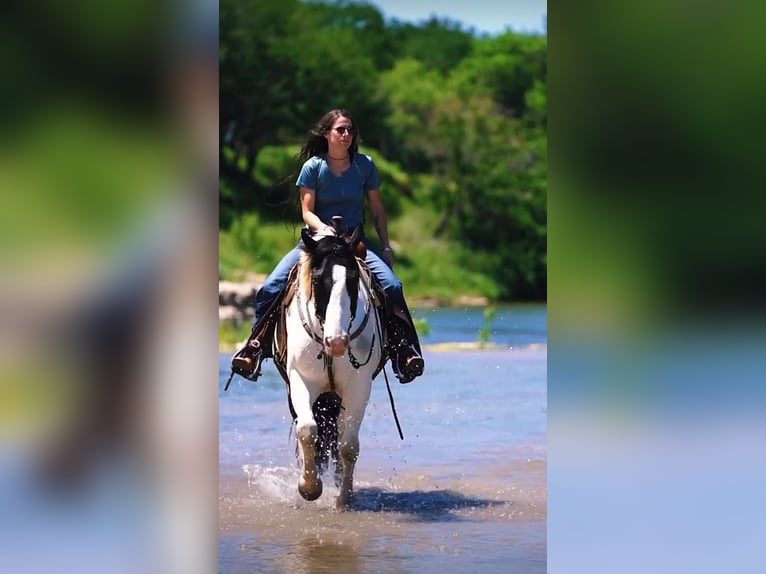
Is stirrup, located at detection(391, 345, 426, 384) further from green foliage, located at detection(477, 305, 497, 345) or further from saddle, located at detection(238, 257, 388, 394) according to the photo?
green foliage, located at detection(477, 305, 497, 345)

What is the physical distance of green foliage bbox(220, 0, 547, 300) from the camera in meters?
14.9

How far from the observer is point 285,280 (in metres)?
5.29

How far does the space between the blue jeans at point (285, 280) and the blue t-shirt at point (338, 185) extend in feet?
0.59

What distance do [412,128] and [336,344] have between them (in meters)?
11.7

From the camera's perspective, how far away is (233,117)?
15773 millimetres

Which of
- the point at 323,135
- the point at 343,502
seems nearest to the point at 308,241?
the point at 323,135

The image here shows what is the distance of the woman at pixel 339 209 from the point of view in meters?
→ 5.30

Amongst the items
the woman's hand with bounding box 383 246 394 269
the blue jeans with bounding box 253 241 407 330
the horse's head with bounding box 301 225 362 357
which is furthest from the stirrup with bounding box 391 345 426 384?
the horse's head with bounding box 301 225 362 357

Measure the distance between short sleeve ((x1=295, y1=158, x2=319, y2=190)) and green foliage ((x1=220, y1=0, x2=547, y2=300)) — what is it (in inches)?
358
